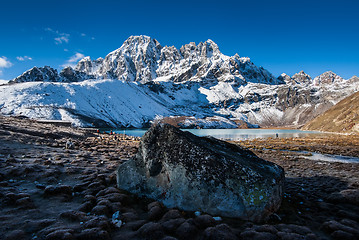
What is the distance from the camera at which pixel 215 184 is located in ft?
23.5

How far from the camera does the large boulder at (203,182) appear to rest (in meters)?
6.89

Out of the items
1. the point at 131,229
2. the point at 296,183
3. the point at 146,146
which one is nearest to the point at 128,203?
the point at 131,229

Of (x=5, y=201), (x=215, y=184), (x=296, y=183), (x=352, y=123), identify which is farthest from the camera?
(x=352, y=123)

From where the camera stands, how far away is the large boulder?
6.89m

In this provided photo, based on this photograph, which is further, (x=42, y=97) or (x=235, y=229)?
(x=42, y=97)

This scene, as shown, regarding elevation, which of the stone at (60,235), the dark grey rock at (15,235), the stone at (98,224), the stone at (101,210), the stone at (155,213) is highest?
the stone at (60,235)

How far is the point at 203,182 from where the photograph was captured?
285 inches

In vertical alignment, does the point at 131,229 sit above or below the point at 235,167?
below

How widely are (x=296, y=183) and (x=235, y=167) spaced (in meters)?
8.63

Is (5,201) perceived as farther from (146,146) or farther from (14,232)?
(146,146)

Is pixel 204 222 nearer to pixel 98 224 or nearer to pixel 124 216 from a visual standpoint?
pixel 124 216

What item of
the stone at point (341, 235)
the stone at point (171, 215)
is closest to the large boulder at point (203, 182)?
the stone at point (171, 215)

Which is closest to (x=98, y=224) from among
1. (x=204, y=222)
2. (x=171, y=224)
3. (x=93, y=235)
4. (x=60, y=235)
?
(x=93, y=235)

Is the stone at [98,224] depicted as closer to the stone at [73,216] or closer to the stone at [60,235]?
the stone at [73,216]
